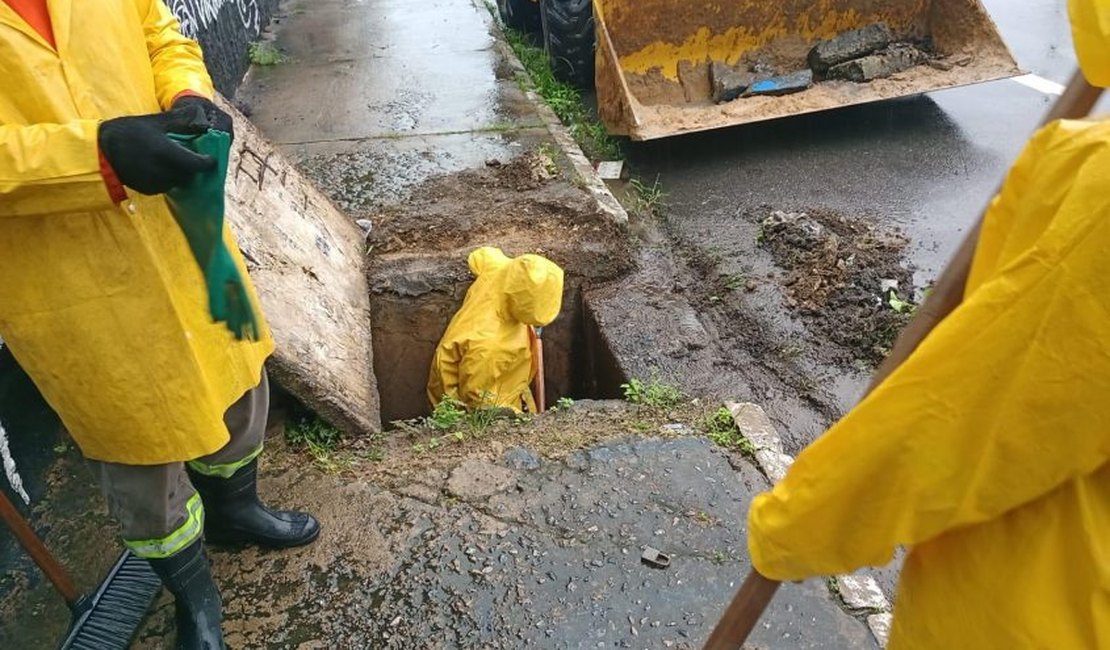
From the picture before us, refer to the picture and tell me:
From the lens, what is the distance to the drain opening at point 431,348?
413 centimetres

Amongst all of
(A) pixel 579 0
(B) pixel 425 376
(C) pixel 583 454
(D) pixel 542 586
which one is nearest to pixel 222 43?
(A) pixel 579 0

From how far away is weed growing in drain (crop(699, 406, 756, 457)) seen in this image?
292 centimetres

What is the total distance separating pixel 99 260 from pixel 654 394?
2.23m

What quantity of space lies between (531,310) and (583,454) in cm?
90

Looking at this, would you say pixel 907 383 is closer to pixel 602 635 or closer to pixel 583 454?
pixel 602 635

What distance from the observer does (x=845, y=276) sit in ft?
13.5

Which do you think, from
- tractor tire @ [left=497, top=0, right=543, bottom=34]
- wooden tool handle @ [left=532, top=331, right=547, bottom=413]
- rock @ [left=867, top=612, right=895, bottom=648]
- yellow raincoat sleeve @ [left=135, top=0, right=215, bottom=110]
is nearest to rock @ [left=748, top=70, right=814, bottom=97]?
wooden tool handle @ [left=532, top=331, right=547, bottom=413]

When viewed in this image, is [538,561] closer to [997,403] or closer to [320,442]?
[320,442]

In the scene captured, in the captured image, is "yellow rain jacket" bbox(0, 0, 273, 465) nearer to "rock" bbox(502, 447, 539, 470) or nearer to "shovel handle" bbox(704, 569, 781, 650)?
"rock" bbox(502, 447, 539, 470)

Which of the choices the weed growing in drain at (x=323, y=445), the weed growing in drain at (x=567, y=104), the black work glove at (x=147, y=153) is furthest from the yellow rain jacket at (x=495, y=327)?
the weed growing in drain at (x=567, y=104)

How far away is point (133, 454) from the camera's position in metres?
1.88

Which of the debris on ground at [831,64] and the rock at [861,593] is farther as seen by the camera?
the debris on ground at [831,64]

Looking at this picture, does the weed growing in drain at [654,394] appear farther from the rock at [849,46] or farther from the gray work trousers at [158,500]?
the rock at [849,46]

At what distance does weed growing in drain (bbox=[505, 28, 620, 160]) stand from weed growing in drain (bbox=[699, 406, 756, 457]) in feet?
10.3
